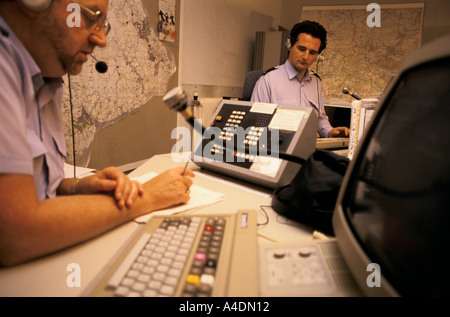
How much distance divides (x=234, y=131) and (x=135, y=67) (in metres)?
1.49

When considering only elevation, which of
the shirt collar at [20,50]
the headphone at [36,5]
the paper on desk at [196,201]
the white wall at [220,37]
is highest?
the white wall at [220,37]

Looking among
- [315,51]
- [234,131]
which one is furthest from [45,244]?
[315,51]

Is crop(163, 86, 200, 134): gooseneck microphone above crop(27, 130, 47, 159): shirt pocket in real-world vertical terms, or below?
above

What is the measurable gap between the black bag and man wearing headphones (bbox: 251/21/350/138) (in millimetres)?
1490

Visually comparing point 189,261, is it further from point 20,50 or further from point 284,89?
point 284,89

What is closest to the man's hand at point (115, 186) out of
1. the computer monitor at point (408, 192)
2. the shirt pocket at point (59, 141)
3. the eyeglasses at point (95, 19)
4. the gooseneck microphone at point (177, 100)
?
the shirt pocket at point (59, 141)

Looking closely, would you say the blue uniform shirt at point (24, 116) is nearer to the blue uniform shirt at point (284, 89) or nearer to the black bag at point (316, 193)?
the black bag at point (316, 193)

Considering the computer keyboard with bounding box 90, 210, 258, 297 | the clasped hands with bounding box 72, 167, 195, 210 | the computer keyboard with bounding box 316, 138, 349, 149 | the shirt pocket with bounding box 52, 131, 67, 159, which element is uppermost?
the shirt pocket with bounding box 52, 131, 67, 159

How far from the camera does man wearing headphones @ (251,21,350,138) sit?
224cm

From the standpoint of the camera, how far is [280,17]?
430 centimetres

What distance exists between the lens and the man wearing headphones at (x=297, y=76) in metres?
2.24

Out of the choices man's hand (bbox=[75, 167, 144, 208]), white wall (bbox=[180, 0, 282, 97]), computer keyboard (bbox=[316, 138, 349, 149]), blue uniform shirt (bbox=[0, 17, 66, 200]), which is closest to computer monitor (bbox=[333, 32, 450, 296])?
man's hand (bbox=[75, 167, 144, 208])

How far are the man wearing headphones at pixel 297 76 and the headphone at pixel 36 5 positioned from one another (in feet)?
6.19

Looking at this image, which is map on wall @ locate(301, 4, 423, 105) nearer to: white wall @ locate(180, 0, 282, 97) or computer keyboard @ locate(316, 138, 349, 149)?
white wall @ locate(180, 0, 282, 97)
